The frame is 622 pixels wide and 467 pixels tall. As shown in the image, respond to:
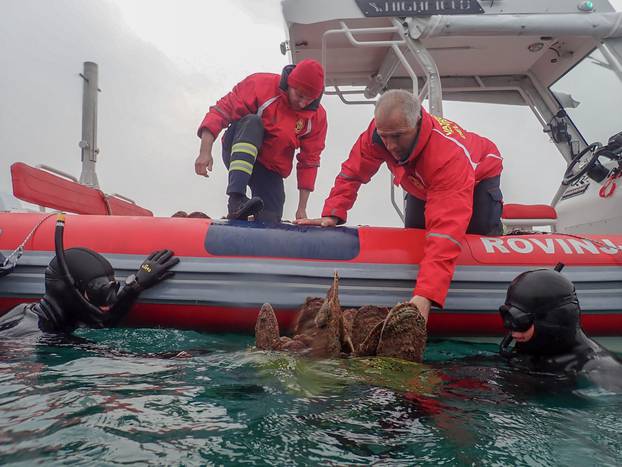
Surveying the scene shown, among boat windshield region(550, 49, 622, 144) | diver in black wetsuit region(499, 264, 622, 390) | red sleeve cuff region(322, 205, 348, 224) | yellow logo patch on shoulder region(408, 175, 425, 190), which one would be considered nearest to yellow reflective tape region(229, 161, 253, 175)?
red sleeve cuff region(322, 205, 348, 224)

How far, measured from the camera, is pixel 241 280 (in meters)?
2.89

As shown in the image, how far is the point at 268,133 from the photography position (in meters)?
3.77

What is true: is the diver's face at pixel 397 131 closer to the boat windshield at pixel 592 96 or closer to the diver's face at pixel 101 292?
the diver's face at pixel 101 292

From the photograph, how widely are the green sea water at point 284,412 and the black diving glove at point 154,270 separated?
0.58 m

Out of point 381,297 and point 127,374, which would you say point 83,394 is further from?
point 381,297

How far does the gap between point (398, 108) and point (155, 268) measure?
1591mm

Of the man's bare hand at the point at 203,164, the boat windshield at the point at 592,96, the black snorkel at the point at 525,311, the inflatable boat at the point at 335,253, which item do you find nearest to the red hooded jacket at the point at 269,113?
the man's bare hand at the point at 203,164

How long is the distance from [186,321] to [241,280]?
1.36ft

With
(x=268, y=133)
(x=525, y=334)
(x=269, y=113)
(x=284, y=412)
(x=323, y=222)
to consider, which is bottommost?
(x=284, y=412)

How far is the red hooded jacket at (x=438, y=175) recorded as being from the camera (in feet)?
8.37

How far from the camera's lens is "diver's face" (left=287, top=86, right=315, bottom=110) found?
355 centimetres

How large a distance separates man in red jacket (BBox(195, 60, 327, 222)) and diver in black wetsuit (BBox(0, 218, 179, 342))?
3.63 ft

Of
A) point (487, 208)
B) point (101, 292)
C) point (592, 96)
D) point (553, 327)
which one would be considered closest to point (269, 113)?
point (487, 208)

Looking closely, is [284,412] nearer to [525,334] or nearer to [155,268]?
[525,334]
